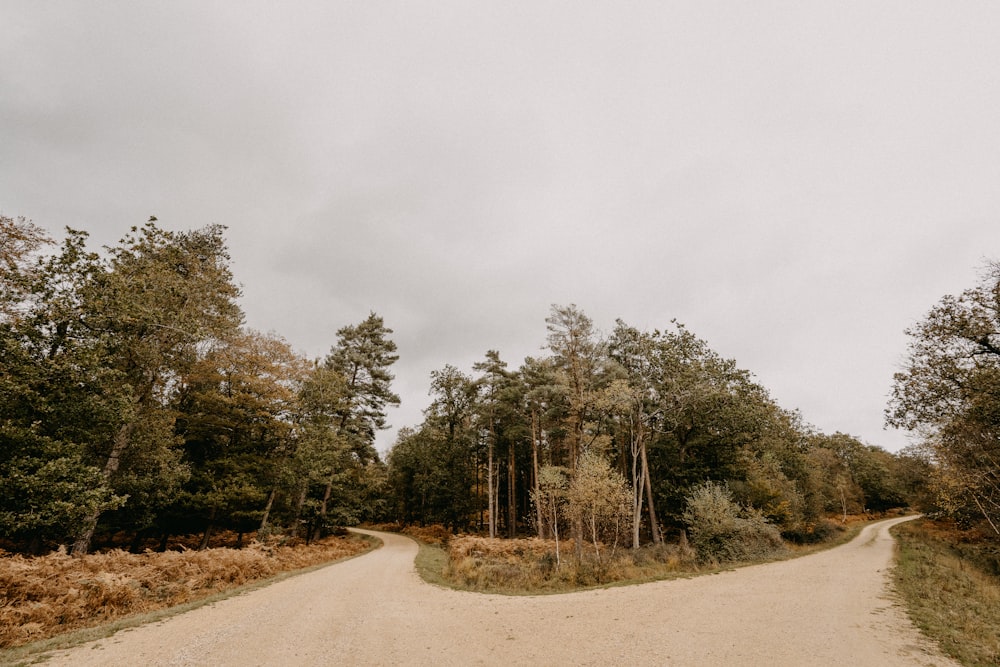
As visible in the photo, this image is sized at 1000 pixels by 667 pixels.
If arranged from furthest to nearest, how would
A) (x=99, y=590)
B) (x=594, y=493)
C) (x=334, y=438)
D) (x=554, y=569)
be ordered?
(x=334, y=438)
(x=594, y=493)
(x=554, y=569)
(x=99, y=590)

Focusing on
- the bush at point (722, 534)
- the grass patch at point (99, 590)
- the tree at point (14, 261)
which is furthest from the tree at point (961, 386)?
the tree at point (14, 261)

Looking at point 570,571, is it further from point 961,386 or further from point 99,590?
point 961,386

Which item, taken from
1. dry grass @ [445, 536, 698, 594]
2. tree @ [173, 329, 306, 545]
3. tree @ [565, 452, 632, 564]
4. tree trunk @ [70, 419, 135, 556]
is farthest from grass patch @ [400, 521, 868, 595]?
tree trunk @ [70, 419, 135, 556]

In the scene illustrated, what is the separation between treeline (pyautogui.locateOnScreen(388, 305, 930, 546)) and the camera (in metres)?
19.5

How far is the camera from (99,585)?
29.3ft

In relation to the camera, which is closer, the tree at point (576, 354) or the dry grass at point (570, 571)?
the dry grass at point (570, 571)

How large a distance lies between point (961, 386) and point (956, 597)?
9428 millimetres

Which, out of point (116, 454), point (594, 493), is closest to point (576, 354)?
point (594, 493)

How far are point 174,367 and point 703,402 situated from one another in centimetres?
3076

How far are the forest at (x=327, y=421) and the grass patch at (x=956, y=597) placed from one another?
10.5 feet

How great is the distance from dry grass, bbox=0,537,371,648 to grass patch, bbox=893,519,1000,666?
661 inches

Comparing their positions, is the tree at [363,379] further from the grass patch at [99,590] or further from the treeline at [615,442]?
the grass patch at [99,590]

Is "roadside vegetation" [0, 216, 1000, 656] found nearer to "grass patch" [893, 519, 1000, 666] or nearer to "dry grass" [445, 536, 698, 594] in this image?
"dry grass" [445, 536, 698, 594]

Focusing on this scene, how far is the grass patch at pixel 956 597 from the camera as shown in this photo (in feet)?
23.3
